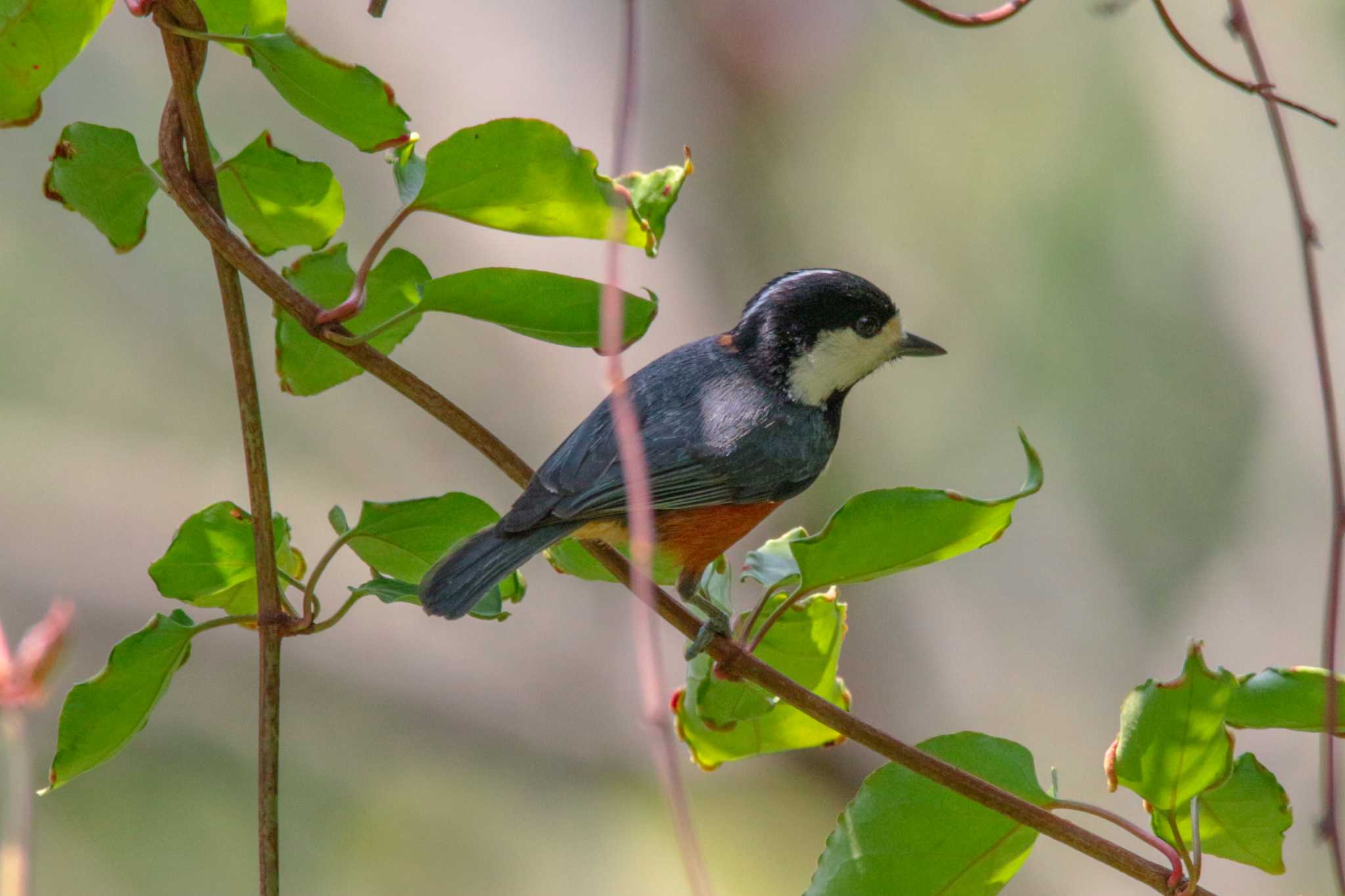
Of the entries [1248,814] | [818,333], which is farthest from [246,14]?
[818,333]

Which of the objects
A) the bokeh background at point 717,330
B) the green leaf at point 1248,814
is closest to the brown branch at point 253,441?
the green leaf at point 1248,814

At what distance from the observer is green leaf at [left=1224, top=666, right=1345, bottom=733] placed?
1.49 m

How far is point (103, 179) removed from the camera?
1.65 metres

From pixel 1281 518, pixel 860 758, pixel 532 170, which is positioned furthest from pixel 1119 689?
pixel 532 170

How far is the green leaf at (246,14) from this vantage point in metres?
1.60

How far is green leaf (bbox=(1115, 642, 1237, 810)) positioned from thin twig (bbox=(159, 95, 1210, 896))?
3.3 inches

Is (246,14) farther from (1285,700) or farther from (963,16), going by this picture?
(1285,700)

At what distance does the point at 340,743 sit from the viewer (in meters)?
7.42

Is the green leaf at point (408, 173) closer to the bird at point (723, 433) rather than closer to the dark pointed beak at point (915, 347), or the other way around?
the bird at point (723, 433)

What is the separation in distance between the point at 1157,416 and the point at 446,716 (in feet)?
14.2

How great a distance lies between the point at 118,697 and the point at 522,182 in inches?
30.5

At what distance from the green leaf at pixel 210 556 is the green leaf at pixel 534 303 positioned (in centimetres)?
37

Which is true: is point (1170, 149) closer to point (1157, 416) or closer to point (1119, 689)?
point (1157, 416)

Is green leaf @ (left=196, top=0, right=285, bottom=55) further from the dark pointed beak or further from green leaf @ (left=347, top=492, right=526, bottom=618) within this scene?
the dark pointed beak
